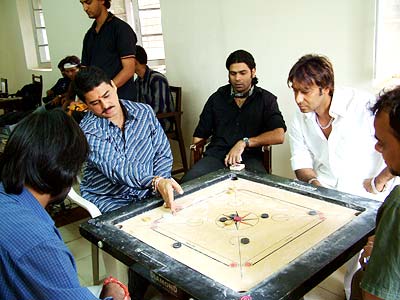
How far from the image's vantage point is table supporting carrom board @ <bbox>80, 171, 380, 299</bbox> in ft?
3.51

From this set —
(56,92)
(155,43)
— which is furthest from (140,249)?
(56,92)

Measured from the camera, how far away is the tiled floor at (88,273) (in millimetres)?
2025

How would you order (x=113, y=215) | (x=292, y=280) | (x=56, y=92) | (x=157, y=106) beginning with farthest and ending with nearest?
(x=56, y=92), (x=157, y=106), (x=113, y=215), (x=292, y=280)

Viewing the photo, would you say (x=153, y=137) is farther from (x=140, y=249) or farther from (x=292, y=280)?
(x=292, y=280)

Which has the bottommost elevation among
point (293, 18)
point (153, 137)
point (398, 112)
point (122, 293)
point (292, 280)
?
point (122, 293)

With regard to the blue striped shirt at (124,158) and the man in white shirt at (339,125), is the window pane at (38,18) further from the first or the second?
the man in white shirt at (339,125)

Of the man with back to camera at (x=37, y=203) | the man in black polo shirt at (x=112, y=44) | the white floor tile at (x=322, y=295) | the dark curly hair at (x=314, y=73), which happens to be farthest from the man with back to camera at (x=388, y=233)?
the man in black polo shirt at (x=112, y=44)

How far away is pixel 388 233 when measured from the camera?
33.2 inches

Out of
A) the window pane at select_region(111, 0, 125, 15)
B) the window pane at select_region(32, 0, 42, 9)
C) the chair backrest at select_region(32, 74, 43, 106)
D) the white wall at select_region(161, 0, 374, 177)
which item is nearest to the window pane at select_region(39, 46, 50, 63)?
the window pane at select_region(32, 0, 42, 9)

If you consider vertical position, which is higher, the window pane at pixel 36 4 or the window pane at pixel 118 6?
the window pane at pixel 36 4

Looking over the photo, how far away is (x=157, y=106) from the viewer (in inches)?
139

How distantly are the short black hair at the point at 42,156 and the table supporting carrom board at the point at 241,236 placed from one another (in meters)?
0.38

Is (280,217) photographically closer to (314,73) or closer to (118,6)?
(314,73)

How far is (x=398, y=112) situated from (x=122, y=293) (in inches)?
35.9
